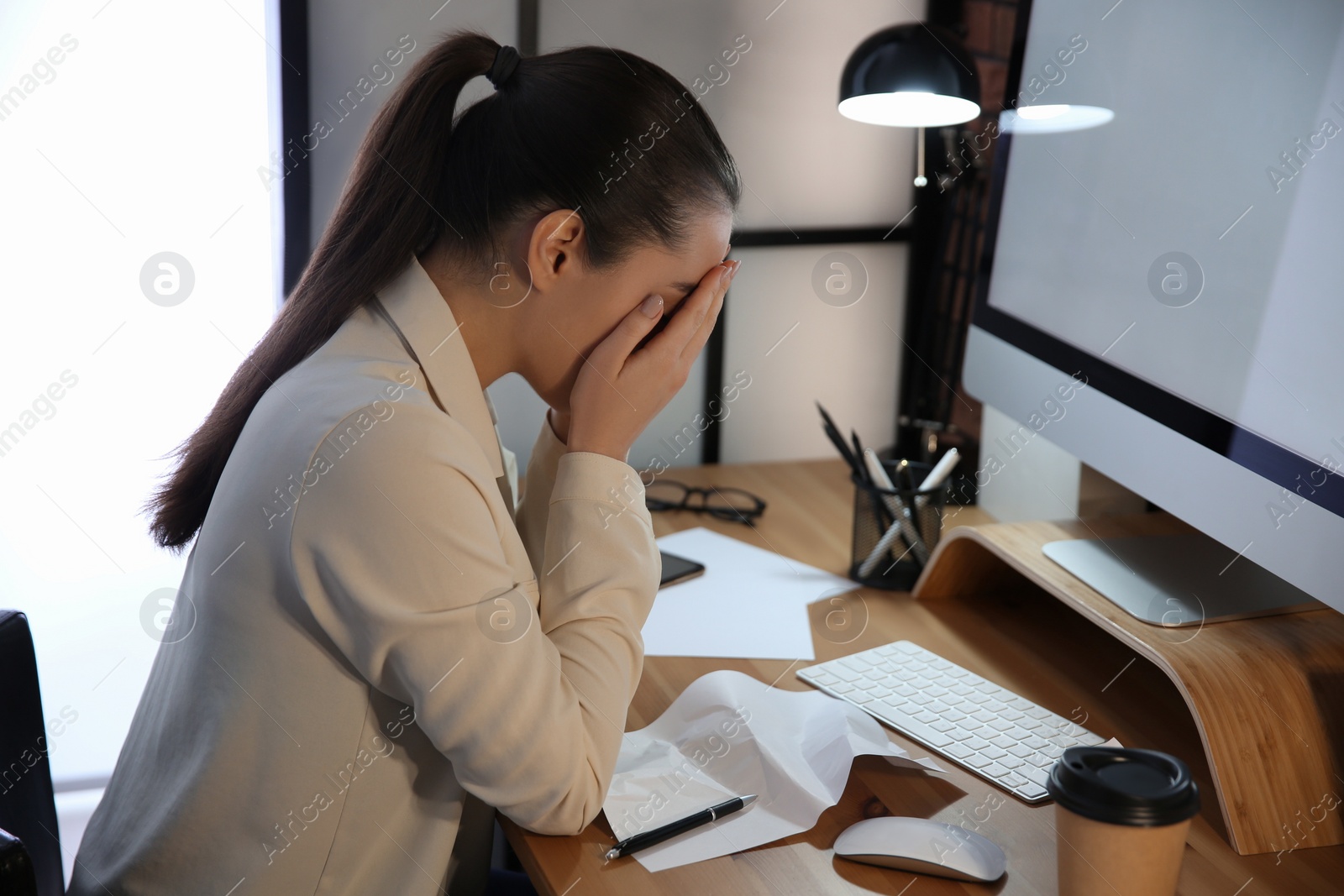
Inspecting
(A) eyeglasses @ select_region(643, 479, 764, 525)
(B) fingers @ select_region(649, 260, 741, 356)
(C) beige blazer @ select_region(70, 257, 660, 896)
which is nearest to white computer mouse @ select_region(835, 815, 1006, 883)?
(C) beige blazer @ select_region(70, 257, 660, 896)

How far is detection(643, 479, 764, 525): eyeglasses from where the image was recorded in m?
1.49

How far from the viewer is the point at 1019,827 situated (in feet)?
2.67

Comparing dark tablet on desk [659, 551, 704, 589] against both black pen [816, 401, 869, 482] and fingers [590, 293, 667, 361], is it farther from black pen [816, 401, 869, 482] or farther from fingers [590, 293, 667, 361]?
fingers [590, 293, 667, 361]

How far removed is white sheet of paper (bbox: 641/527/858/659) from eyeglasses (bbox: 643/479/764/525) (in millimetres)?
77

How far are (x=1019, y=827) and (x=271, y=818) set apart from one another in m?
0.55

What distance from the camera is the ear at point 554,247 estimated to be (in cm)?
80

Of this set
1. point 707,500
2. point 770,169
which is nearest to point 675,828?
point 707,500

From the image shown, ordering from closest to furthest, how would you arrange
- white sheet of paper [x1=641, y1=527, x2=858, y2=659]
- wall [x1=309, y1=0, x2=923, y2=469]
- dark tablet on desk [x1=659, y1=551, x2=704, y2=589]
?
1. white sheet of paper [x1=641, y1=527, x2=858, y2=659]
2. dark tablet on desk [x1=659, y1=551, x2=704, y2=589]
3. wall [x1=309, y1=0, x2=923, y2=469]

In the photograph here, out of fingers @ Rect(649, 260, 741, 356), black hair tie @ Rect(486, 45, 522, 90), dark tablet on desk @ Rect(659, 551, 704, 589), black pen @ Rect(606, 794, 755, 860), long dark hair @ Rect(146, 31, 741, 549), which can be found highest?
black hair tie @ Rect(486, 45, 522, 90)

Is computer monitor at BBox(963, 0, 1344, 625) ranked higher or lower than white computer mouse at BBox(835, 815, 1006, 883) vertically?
higher

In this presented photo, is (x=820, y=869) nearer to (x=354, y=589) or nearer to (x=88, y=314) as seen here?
(x=354, y=589)

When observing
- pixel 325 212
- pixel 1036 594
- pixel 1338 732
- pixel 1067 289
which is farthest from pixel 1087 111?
pixel 325 212

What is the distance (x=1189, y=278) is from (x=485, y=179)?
64 centimetres

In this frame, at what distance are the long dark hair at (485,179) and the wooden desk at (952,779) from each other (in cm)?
42
